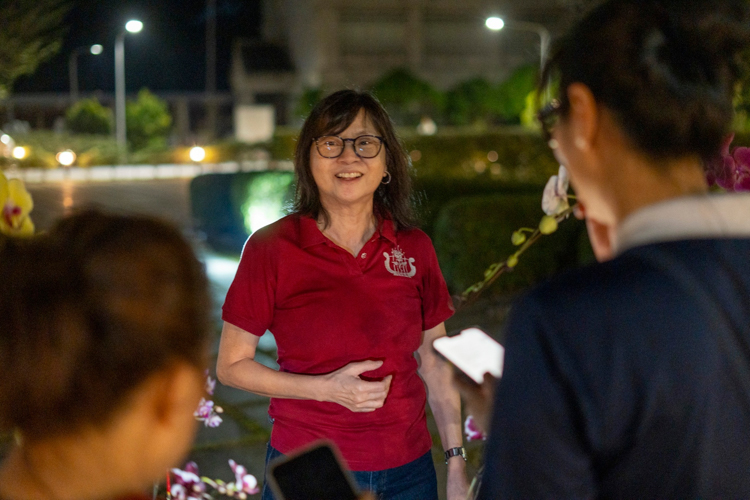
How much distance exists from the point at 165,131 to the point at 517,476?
138ft

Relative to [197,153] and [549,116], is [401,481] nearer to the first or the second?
[549,116]

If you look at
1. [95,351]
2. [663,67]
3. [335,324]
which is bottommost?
[335,324]

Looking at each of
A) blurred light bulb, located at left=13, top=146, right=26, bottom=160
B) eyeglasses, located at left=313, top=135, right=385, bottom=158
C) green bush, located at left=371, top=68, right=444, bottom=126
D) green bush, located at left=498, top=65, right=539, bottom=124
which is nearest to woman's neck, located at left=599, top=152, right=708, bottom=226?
eyeglasses, located at left=313, top=135, right=385, bottom=158

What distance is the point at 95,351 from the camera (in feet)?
3.07

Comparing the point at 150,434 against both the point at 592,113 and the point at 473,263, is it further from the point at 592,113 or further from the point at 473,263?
the point at 473,263

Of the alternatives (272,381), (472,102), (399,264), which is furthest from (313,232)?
(472,102)

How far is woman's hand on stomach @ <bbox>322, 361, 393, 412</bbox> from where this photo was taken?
6.60 feet

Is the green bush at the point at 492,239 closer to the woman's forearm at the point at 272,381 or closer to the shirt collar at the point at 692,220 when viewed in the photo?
the woman's forearm at the point at 272,381

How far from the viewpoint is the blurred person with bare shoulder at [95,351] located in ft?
3.07

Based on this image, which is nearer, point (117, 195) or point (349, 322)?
point (349, 322)

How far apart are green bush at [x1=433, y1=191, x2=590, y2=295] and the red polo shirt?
18.8ft

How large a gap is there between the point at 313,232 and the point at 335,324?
295mm

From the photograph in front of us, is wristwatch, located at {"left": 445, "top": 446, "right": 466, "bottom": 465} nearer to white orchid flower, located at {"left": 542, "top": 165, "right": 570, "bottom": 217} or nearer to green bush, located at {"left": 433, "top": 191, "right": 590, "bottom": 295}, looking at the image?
white orchid flower, located at {"left": 542, "top": 165, "right": 570, "bottom": 217}

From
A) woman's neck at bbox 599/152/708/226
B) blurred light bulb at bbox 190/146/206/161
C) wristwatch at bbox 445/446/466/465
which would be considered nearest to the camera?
woman's neck at bbox 599/152/708/226
